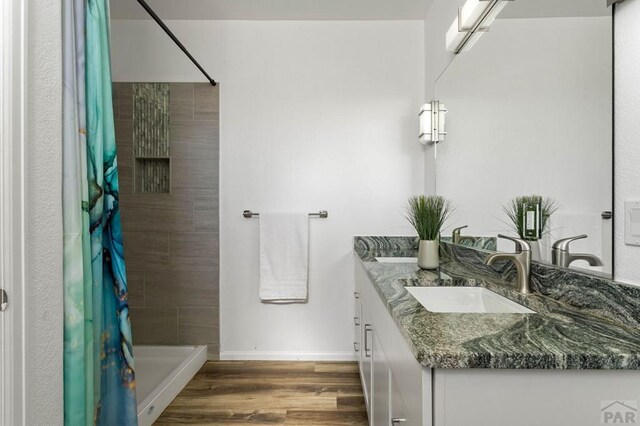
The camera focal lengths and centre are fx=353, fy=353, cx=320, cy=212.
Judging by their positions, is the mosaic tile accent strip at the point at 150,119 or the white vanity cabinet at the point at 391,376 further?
the mosaic tile accent strip at the point at 150,119

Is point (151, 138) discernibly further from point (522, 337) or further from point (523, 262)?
point (522, 337)

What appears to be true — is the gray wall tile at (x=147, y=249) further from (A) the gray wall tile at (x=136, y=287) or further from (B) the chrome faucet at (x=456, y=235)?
(B) the chrome faucet at (x=456, y=235)

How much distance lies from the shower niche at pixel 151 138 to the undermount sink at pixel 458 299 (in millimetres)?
1901

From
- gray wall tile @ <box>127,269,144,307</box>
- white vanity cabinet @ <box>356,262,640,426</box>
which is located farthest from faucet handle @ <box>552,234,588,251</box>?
gray wall tile @ <box>127,269,144,307</box>

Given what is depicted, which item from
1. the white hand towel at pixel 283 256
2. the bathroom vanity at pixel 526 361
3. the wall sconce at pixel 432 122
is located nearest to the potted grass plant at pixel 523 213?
the bathroom vanity at pixel 526 361

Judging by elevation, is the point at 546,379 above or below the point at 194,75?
below

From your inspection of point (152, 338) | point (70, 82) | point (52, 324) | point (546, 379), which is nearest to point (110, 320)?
point (52, 324)

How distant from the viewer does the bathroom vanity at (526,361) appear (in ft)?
2.15

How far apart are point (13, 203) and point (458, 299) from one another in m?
1.38

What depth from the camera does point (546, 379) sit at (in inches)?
26.1

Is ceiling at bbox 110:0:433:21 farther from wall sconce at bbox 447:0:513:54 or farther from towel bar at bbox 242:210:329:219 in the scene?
towel bar at bbox 242:210:329:219

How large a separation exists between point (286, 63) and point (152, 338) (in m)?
2.12

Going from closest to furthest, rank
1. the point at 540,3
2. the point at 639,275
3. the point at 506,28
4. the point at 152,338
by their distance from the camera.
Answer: the point at 639,275, the point at 540,3, the point at 506,28, the point at 152,338

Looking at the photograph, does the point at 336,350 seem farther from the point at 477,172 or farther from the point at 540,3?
the point at 540,3
